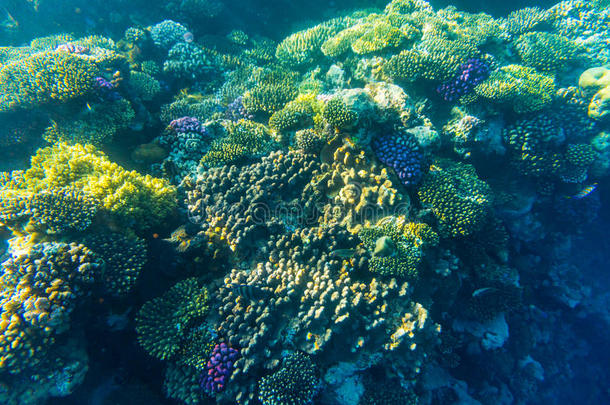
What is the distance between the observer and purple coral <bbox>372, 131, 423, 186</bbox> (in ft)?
16.2

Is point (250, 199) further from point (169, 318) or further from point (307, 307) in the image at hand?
point (169, 318)

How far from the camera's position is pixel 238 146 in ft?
17.8

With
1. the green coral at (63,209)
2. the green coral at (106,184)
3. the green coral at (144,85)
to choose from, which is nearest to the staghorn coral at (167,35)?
the green coral at (144,85)

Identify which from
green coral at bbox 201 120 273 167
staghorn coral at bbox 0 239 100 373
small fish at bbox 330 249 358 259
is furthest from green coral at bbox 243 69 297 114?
staghorn coral at bbox 0 239 100 373

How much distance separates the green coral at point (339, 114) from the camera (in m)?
4.63

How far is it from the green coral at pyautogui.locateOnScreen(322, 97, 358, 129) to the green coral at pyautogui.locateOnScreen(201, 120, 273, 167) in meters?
1.51

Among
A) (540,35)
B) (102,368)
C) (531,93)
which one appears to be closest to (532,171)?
(531,93)

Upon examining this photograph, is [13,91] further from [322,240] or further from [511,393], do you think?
[511,393]

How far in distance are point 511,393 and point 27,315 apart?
11412 mm

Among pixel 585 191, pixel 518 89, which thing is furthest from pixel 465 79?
pixel 585 191

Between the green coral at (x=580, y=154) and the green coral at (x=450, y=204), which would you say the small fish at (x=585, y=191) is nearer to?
the green coral at (x=580, y=154)

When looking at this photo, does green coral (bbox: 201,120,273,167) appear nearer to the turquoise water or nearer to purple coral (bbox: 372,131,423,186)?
the turquoise water

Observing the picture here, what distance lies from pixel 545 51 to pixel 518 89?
2868 mm

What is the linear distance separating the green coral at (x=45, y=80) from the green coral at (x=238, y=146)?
297 cm
